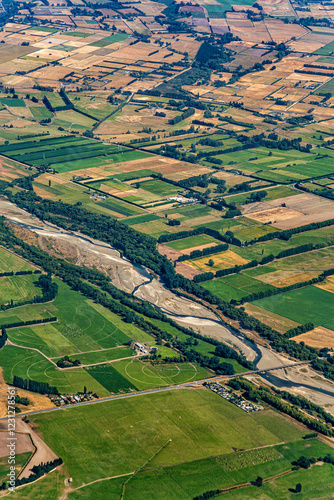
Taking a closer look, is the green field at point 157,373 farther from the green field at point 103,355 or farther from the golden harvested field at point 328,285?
the golden harvested field at point 328,285

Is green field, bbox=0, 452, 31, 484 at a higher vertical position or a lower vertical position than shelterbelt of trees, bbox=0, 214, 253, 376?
higher

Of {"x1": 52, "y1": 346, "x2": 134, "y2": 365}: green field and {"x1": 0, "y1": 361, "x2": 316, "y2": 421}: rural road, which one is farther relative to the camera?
{"x1": 52, "y1": 346, "x2": 134, "y2": 365}: green field

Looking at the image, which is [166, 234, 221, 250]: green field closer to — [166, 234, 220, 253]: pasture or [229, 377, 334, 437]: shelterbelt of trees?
[166, 234, 220, 253]: pasture

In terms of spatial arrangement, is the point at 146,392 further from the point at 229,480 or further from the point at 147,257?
the point at 147,257

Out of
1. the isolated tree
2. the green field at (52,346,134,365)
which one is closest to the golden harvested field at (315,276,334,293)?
the green field at (52,346,134,365)

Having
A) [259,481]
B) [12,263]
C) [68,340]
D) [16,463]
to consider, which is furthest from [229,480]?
[12,263]

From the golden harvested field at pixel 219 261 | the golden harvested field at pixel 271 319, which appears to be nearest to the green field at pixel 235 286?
the golden harvested field at pixel 271 319
